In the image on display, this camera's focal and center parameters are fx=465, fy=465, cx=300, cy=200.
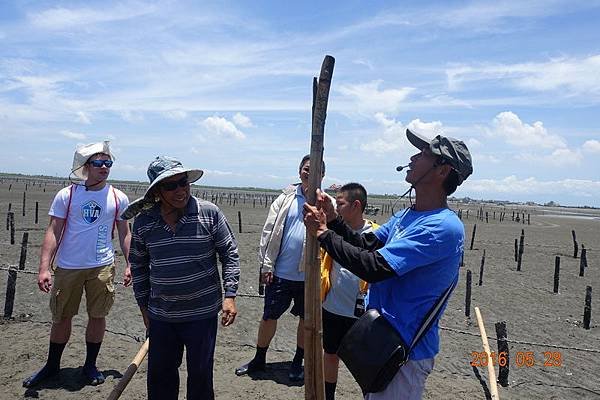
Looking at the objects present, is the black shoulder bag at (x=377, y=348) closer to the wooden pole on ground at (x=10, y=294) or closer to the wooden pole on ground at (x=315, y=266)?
the wooden pole on ground at (x=315, y=266)

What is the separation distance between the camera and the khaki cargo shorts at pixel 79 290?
4195 millimetres

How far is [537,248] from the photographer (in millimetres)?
23328

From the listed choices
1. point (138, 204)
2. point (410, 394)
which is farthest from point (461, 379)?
point (138, 204)

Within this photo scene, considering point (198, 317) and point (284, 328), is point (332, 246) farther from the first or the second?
point (284, 328)

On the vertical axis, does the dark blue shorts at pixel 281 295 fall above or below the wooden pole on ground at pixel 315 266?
below

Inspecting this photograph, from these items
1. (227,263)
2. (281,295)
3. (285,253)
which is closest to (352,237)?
(227,263)

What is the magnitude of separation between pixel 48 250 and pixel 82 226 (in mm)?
342

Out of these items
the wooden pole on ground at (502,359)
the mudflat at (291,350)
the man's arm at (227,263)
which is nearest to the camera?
the man's arm at (227,263)

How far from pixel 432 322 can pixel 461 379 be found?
141 inches

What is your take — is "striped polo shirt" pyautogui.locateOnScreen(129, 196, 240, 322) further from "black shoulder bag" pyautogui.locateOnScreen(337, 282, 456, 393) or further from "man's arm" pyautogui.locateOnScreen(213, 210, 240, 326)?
"black shoulder bag" pyautogui.locateOnScreen(337, 282, 456, 393)

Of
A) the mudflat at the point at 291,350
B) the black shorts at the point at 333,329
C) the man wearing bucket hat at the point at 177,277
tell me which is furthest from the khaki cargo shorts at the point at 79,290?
the black shorts at the point at 333,329

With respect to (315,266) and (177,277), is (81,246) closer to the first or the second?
(177,277)

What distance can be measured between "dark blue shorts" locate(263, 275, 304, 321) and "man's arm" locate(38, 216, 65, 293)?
198 centimetres

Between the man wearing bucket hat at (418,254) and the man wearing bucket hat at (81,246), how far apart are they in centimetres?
256
